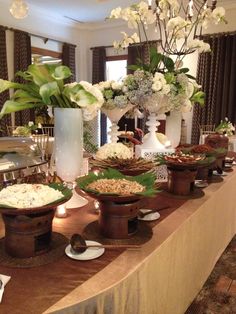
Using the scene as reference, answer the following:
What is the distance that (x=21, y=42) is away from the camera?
5488mm

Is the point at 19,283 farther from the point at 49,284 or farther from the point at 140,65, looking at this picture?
the point at 140,65

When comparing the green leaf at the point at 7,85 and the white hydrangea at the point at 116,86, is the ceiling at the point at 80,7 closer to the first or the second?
the white hydrangea at the point at 116,86

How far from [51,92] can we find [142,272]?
696mm

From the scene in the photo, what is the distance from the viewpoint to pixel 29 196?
0.82 meters

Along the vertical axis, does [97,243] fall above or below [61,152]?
below

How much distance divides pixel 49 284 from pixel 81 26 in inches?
272

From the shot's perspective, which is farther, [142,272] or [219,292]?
[219,292]

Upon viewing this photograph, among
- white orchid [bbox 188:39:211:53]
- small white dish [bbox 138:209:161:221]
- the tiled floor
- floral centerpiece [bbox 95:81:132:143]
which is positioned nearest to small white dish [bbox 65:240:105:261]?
small white dish [bbox 138:209:161:221]

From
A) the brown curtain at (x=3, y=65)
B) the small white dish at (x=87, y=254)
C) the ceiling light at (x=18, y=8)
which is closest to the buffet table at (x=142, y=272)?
the small white dish at (x=87, y=254)

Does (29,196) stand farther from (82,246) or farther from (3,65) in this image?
(3,65)

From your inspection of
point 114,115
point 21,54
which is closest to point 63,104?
point 114,115

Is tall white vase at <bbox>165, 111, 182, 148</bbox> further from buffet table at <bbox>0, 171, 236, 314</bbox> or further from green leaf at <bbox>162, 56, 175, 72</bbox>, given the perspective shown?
buffet table at <bbox>0, 171, 236, 314</bbox>

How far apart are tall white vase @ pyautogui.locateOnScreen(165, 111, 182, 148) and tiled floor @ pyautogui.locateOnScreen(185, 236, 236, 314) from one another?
2.75 feet

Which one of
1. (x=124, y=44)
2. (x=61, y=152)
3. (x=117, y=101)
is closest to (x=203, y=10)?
(x=124, y=44)
